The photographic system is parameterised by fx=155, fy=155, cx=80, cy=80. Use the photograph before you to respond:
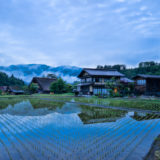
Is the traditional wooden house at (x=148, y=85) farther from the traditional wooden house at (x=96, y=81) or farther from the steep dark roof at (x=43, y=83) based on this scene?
the steep dark roof at (x=43, y=83)

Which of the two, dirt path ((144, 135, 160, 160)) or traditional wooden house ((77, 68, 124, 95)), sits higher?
traditional wooden house ((77, 68, 124, 95))

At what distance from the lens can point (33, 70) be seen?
183 metres

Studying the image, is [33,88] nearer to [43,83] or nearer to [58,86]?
[43,83]

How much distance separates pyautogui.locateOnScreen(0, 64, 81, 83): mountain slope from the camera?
168775 millimetres

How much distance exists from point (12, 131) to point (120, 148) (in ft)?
12.6

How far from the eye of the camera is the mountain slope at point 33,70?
169 m

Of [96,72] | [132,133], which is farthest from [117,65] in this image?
[132,133]

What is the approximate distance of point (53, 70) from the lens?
7146 inches

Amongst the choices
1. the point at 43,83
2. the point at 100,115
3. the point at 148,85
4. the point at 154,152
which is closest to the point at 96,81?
the point at 148,85

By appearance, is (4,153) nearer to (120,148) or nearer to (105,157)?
(105,157)

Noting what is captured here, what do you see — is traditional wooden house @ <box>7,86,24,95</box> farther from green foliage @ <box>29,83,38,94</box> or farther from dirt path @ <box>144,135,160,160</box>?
dirt path @ <box>144,135,160,160</box>

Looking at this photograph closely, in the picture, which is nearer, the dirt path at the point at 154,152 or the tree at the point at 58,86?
the dirt path at the point at 154,152

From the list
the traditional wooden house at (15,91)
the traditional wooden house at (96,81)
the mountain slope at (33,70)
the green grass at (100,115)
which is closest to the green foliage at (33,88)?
the traditional wooden house at (15,91)

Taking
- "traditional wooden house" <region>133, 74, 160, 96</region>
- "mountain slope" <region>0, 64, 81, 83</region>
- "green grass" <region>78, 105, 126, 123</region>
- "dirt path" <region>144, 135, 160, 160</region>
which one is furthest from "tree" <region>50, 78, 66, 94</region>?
"mountain slope" <region>0, 64, 81, 83</region>
